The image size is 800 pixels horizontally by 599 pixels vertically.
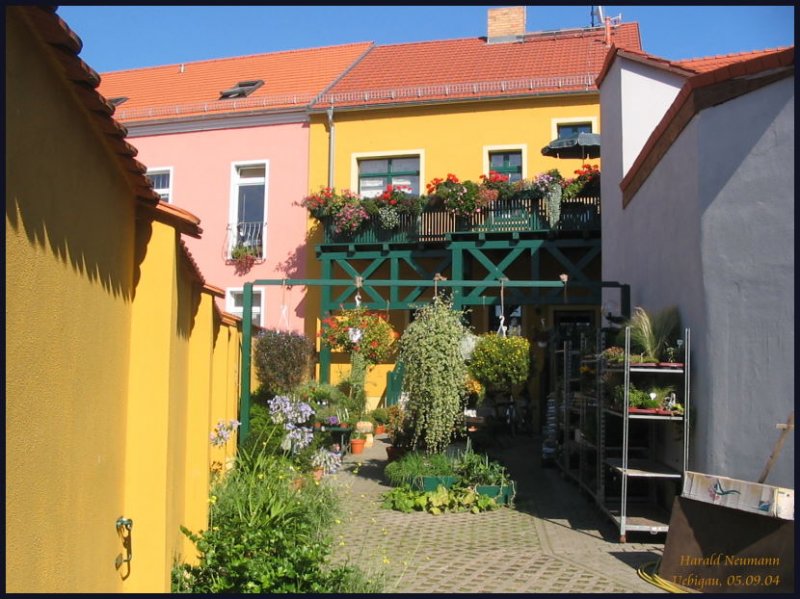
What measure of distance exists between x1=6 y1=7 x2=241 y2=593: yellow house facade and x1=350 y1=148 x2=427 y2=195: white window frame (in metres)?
13.3

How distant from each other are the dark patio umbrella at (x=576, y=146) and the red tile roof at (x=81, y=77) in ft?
33.0

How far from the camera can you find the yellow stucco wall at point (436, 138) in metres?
17.9

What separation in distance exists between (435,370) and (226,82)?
15.1 m

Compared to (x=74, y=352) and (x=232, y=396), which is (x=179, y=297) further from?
(x=232, y=396)

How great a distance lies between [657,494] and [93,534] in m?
6.53

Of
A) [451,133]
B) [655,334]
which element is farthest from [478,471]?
[451,133]

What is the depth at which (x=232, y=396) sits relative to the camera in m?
11.3

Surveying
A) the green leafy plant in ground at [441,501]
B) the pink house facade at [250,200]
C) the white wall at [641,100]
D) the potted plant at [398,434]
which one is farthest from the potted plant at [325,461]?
the pink house facade at [250,200]

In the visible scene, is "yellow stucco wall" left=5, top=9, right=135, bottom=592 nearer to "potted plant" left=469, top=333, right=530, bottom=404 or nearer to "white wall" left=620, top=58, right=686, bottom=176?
"potted plant" left=469, top=333, right=530, bottom=404

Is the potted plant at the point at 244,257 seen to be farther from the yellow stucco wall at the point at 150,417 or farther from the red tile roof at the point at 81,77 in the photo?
the red tile roof at the point at 81,77

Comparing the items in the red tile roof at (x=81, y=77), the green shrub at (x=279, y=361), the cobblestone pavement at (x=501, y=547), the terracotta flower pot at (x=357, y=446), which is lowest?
the cobblestone pavement at (x=501, y=547)

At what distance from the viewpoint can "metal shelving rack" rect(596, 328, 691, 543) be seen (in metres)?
7.41

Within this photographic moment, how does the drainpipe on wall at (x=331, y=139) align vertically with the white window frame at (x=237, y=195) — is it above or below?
above

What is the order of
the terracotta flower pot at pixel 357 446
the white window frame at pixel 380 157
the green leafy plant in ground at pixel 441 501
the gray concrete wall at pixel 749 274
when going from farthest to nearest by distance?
the white window frame at pixel 380 157, the terracotta flower pot at pixel 357 446, the green leafy plant in ground at pixel 441 501, the gray concrete wall at pixel 749 274
